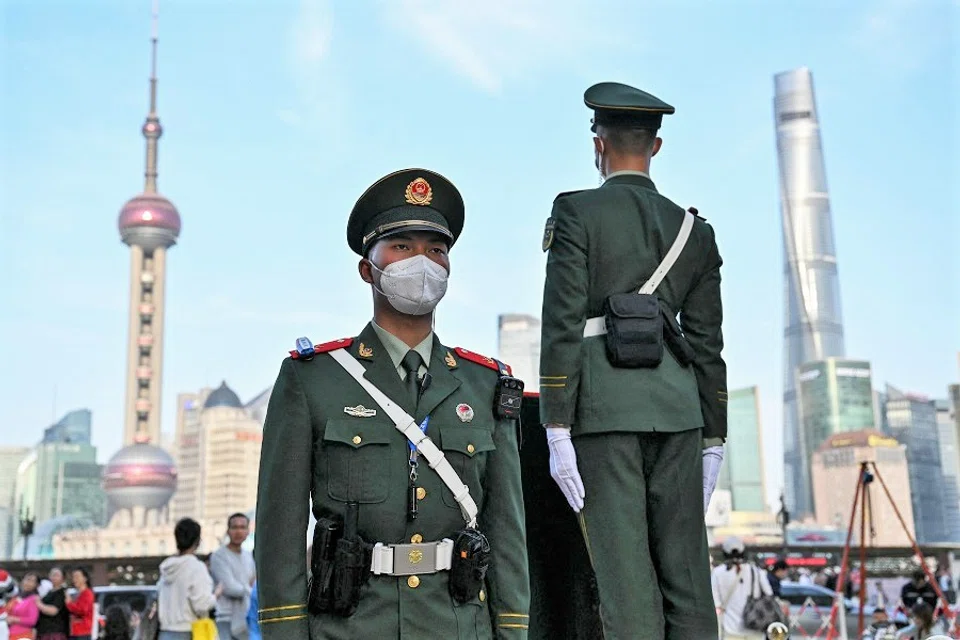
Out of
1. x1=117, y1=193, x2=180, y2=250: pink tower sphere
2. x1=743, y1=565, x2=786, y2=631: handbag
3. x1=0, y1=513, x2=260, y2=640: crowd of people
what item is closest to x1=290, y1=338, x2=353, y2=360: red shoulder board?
x1=0, y1=513, x2=260, y2=640: crowd of people

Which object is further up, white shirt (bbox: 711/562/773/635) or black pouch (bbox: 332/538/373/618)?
black pouch (bbox: 332/538/373/618)

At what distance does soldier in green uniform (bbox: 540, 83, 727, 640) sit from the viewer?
427cm

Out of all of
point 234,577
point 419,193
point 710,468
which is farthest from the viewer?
point 234,577

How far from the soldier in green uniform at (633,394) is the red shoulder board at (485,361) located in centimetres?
42

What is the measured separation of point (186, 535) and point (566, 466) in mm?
5867

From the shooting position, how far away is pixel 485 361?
3.96 m

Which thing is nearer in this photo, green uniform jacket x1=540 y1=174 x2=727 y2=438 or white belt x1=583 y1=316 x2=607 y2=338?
green uniform jacket x1=540 y1=174 x2=727 y2=438

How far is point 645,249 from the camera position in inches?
184

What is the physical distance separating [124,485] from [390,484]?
180m

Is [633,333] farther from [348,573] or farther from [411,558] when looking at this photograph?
[348,573]

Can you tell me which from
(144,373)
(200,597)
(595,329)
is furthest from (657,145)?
(144,373)

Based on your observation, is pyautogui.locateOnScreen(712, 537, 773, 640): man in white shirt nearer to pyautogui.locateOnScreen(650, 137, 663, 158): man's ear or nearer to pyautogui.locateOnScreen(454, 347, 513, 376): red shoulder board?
pyautogui.locateOnScreen(650, 137, 663, 158): man's ear

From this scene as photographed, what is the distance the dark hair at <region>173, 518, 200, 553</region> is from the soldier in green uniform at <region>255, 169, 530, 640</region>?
611 cm

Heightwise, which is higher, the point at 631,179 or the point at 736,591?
the point at 631,179
